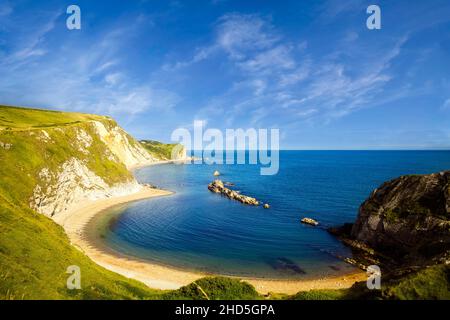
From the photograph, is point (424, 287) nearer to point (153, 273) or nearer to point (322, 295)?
point (322, 295)

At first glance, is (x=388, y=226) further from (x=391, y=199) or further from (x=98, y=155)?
(x=98, y=155)

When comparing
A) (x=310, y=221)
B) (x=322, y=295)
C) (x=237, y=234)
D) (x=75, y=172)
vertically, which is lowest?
(x=237, y=234)

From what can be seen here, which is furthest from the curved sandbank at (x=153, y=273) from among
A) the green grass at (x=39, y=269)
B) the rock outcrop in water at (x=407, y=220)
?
the green grass at (x=39, y=269)

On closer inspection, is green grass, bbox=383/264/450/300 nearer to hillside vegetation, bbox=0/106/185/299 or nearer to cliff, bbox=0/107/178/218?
hillside vegetation, bbox=0/106/185/299

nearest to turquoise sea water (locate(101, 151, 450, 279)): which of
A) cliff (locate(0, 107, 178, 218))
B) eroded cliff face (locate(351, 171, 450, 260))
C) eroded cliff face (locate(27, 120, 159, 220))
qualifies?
eroded cliff face (locate(351, 171, 450, 260))

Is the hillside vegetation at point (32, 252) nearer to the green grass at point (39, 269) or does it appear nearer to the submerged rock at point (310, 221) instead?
the green grass at point (39, 269)

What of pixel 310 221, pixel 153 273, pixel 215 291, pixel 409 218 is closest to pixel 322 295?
pixel 215 291
